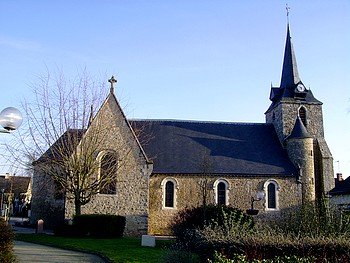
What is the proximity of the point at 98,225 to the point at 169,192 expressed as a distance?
258 inches

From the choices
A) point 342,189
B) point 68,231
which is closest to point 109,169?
point 68,231

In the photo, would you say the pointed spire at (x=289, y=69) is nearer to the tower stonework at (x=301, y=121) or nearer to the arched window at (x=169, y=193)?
the tower stonework at (x=301, y=121)

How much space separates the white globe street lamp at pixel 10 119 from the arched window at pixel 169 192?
1988 cm

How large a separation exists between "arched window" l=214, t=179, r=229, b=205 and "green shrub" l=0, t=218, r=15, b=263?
1875 cm

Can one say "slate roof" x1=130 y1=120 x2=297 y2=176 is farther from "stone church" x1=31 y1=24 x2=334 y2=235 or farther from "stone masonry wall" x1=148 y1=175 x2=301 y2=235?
"stone masonry wall" x1=148 y1=175 x2=301 y2=235

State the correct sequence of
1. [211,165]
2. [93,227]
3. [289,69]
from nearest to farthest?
[93,227]
[211,165]
[289,69]

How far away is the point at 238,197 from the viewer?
27453 millimetres

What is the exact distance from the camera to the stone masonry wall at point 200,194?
26723 millimetres

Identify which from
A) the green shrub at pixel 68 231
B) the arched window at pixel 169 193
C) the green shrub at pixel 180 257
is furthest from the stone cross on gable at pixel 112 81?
the green shrub at pixel 180 257

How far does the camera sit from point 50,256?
44.9 feet

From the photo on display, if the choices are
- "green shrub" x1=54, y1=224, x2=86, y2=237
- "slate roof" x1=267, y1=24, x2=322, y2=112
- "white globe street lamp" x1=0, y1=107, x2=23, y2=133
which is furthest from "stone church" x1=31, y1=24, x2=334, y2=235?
"white globe street lamp" x1=0, y1=107, x2=23, y2=133

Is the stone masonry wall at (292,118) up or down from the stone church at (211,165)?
up

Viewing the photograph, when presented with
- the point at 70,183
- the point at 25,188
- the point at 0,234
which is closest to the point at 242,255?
the point at 0,234

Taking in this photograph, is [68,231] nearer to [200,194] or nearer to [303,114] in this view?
[200,194]
